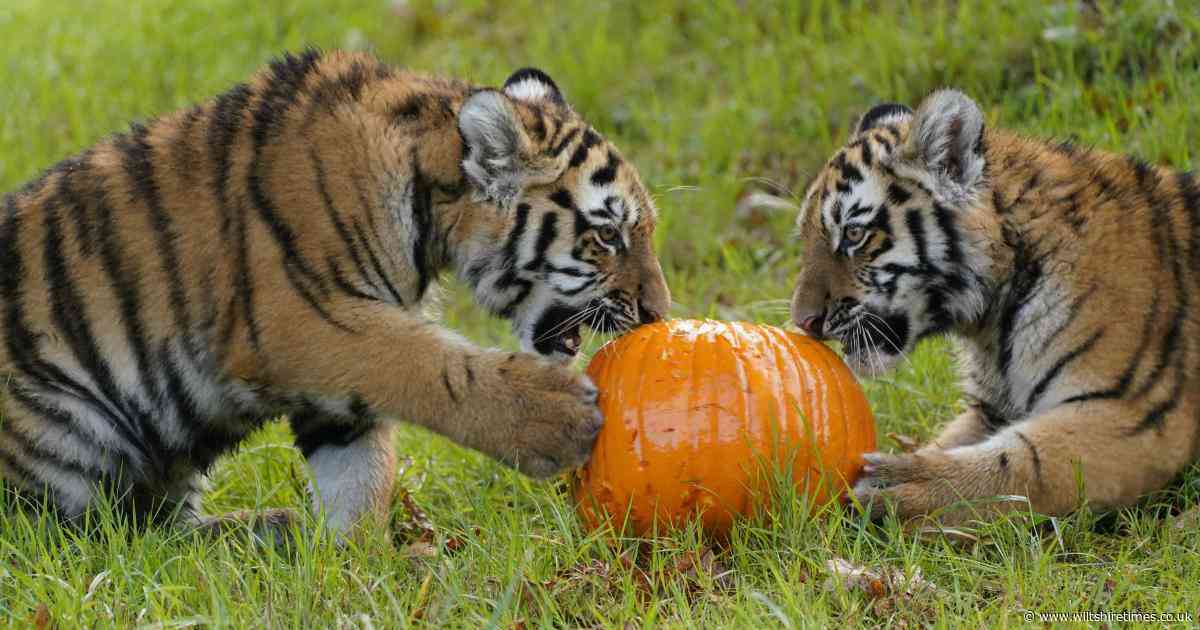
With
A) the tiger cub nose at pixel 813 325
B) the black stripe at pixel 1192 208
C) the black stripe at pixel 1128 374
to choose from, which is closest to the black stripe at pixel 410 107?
the tiger cub nose at pixel 813 325

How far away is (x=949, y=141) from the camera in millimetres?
3672

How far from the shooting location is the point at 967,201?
371 centimetres

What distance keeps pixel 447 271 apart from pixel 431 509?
2.25 feet

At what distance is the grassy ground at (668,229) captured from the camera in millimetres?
3041

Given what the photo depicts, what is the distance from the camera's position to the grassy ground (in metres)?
3.04

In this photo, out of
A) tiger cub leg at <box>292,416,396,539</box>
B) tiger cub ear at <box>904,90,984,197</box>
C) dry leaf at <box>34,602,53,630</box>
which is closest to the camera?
dry leaf at <box>34,602,53,630</box>

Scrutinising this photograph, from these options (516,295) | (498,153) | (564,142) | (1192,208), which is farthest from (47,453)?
(1192,208)

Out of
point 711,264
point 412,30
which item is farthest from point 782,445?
point 412,30

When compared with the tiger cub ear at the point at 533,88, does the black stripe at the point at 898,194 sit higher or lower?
lower

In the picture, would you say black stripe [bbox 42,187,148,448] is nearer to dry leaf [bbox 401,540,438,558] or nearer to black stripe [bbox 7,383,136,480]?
black stripe [bbox 7,383,136,480]

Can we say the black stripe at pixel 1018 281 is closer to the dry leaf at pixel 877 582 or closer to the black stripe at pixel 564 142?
the dry leaf at pixel 877 582

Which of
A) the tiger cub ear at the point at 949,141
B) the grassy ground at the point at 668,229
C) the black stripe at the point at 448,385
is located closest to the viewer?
the grassy ground at the point at 668,229

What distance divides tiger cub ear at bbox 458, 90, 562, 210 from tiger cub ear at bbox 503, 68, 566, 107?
16.3 inches

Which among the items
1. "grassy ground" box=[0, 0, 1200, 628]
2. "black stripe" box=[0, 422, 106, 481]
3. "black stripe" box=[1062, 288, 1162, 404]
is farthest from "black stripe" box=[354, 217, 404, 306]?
"black stripe" box=[1062, 288, 1162, 404]
